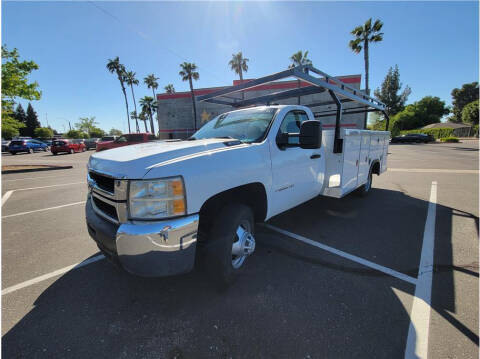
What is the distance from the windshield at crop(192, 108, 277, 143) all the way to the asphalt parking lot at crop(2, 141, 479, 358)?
1.63 meters

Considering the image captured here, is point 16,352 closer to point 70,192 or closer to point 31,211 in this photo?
point 31,211

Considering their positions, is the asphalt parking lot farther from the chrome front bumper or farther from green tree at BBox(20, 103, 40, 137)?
green tree at BBox(20, 103, 40, 137)

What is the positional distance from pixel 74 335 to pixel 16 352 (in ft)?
1.16

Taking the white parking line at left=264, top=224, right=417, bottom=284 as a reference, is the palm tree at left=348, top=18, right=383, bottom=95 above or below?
above

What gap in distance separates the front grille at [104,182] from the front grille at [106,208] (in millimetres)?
Result: 154

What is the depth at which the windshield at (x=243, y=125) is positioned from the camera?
108 inches

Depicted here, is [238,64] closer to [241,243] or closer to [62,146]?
[62,146]

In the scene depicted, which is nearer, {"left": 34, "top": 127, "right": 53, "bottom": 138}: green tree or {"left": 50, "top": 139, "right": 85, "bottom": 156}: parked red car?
{"left": 50, "top": 139, "right": 85, "bottom": 156}: parked red car

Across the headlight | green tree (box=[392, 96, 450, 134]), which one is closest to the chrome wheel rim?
the headlight

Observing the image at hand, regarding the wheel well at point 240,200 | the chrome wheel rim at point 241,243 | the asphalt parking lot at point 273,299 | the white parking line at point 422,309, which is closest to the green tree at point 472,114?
the asphalt parking lot at point 273,299

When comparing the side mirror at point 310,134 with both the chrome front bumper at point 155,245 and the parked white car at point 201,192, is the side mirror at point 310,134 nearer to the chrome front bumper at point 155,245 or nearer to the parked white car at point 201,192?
the parked white car at point 201,192

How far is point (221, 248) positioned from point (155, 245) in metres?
0.66

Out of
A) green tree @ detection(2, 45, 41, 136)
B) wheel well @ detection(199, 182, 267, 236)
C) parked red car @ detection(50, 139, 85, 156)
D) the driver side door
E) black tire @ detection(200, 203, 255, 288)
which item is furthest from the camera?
parked red car @ detection(50, 139, 85, 156)

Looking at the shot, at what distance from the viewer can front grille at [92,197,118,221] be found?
198 cm
